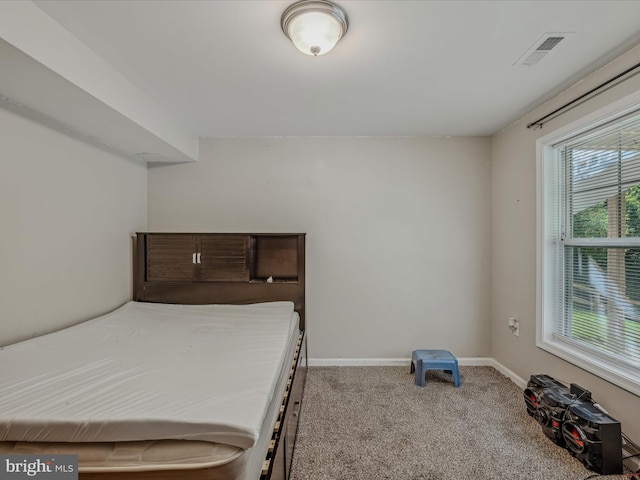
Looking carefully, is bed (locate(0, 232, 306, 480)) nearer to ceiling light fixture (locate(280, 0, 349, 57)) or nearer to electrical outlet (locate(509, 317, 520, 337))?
ceiling light fixture (locate(280, 0, 349, 57))

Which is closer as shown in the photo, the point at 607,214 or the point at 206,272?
the point at 607,214

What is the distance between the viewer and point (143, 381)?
1.38 m

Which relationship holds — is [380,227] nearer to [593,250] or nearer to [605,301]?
[593,250]

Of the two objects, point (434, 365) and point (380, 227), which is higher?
point (380, 227)

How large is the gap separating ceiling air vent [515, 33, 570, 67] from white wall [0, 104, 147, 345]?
3.16 meters

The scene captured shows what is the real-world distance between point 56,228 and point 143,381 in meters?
1.57

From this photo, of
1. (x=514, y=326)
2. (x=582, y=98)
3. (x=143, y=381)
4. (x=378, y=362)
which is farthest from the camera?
(x=378, y=362)

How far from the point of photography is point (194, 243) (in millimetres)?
2963

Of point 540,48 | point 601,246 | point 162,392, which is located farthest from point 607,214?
point 162,392

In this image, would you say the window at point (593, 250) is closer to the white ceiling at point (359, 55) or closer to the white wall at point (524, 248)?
the white wall at point (524, 248)

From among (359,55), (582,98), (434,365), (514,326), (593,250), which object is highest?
(359,55)

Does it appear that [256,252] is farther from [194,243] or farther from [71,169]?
[71,169]

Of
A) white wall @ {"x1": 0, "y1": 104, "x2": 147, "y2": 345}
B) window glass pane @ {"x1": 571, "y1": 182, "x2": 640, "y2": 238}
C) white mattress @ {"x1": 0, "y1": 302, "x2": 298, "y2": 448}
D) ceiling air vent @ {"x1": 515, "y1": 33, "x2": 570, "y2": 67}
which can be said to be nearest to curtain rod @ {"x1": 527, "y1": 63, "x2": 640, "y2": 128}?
ceiling air vent @ {"x1": 515, "y1": 33, "x2": 570, "y2": 67}

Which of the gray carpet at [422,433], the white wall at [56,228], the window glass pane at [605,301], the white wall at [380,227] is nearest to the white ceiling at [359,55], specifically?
the white wall at [380,227]
